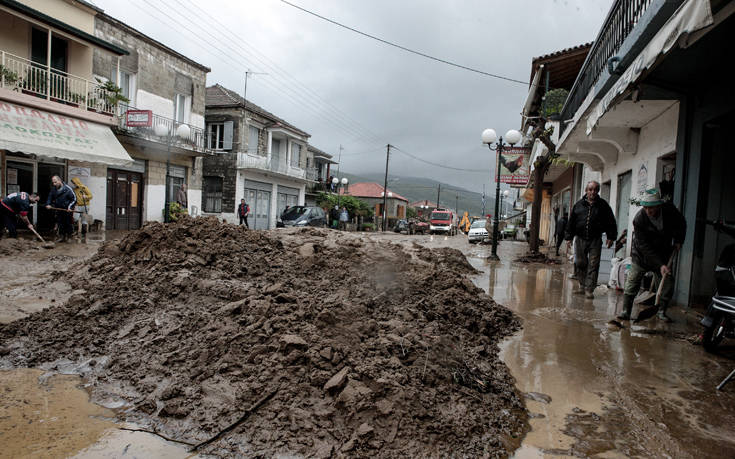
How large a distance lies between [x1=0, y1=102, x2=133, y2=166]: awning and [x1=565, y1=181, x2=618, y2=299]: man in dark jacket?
575 inches

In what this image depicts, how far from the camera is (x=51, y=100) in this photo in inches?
564

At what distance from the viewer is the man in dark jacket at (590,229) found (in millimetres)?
6715

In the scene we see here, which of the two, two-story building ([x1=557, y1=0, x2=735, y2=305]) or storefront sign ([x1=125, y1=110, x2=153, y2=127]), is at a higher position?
storefront sign ([x1=125, y1=110, x2=153, y2=127])

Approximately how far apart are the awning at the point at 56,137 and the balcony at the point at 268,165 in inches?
464

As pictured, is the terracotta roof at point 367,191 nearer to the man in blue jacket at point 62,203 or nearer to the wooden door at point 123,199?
the wooden door at point 123,199

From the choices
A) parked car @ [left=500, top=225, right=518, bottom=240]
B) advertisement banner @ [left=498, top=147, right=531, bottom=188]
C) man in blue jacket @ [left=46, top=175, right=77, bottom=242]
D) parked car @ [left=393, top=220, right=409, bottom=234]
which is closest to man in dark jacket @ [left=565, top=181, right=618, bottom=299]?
Result: advertisement banner @ [left=498, top=147, right=531, bottom=188]

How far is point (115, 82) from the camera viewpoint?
17.3 meters

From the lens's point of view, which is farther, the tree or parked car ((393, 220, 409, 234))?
parked car ((393, 220, 409, 234))

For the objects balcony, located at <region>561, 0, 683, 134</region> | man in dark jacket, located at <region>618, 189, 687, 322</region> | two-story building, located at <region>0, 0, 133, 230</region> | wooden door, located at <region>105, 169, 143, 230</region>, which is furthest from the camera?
wooden door, located at <region>105, 169, 143, 230</region>

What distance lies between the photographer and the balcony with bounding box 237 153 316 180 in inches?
1097

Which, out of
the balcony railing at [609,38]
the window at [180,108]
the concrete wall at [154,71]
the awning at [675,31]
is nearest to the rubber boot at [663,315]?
the awning at [675,31]

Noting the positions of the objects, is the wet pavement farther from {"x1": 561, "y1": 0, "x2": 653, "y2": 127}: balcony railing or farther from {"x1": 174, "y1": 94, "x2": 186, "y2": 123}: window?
{"x1": 174, "y1": 94, "x2": 186, "y2": 123}: window

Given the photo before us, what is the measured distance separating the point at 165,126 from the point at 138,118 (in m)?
2.33

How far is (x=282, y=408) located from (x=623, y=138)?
9.39 meters
